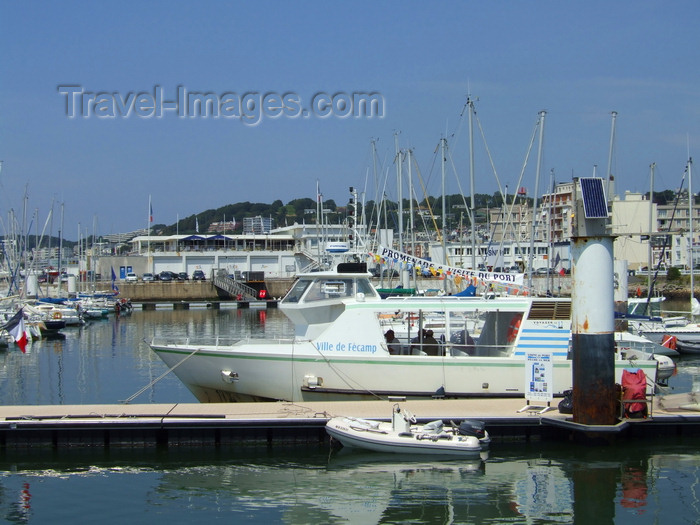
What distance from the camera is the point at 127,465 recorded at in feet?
50.8

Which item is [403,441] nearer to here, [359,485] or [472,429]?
[359,485]

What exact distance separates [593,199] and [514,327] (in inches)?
181

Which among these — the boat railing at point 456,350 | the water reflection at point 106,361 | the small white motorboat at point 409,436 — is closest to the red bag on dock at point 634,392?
the small white motorboat at point 409,436

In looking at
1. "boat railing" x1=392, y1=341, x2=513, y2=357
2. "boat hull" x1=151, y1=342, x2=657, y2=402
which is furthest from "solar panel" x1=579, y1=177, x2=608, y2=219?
"boat railing" x1=392, y1=341, x2=513, y2=357

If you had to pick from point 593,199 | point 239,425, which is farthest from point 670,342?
point 239,425

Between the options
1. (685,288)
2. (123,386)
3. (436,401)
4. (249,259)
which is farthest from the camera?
(249,259)

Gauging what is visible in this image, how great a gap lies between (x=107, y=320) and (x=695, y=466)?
5378 cm

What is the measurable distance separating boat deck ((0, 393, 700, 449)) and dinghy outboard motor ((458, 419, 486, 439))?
0.75 meters

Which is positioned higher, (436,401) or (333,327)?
(333,327)

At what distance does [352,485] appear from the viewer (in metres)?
14.3

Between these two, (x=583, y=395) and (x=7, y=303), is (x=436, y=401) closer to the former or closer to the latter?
(x=583, y=395)

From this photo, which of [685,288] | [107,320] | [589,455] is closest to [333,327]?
[589,455]

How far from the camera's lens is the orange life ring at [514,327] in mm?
18953

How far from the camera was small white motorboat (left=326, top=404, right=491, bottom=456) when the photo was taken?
583 inches
